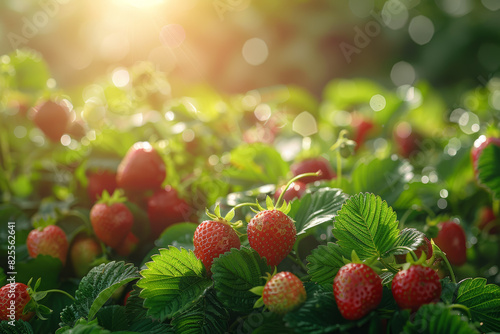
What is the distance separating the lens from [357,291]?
0.40 metres

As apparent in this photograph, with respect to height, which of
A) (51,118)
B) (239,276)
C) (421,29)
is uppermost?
(421,29)

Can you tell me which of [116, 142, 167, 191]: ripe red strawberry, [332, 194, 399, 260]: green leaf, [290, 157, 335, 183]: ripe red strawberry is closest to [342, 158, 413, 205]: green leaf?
[290, 157, 335, 183]: ripe red strawberry

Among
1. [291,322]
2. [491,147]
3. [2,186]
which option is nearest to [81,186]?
[2,186]

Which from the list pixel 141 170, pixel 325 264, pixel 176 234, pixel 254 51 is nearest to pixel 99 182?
pixel 141 170

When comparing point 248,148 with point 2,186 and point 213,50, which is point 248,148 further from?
point 213,50

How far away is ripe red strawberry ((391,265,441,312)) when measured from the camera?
400 mm

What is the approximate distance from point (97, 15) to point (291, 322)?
1.85m

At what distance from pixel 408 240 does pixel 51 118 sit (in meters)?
0.66

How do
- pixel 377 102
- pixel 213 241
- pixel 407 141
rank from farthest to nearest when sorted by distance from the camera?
pixel 377 102
pixel 407 141
pixel 213 241

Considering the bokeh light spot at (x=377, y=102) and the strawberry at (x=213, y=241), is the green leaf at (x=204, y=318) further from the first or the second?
the bokeh light spot at (x=377, y=102)

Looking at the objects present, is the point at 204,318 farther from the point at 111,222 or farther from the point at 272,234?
the point at 111,222

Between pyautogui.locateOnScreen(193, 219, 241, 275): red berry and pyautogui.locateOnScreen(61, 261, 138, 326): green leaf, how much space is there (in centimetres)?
7

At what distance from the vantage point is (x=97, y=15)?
192 cm

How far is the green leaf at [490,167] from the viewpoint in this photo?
2.03 ft
